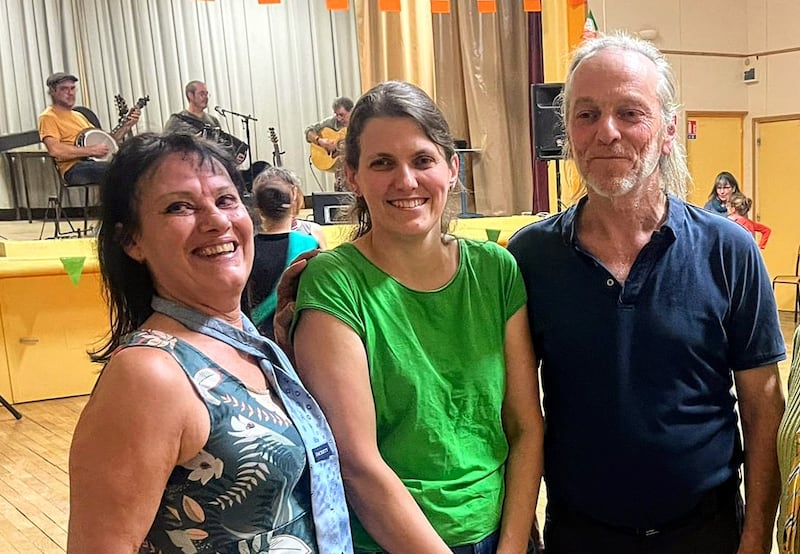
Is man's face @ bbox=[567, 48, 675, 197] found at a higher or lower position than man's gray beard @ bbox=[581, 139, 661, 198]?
higher

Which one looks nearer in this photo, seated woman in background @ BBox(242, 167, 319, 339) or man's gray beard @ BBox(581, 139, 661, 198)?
man's gray beard @ BBox(581, 139, 661, 198)

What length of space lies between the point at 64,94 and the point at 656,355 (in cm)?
659

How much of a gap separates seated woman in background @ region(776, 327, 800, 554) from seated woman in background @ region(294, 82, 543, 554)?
0.40 meters

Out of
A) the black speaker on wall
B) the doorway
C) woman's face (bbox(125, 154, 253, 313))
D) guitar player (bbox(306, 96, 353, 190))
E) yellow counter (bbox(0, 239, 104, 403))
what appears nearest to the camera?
woman's face (bbox(125, 154, 253, 313))

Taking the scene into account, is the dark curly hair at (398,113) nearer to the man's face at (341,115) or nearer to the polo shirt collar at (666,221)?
the polo shirt collar at (666,221)

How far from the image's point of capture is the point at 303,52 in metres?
9.41

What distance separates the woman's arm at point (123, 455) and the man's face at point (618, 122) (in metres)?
0.85

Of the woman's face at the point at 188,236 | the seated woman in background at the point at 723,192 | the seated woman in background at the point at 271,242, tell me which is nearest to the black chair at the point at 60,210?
the seated woman in background at the point at 271,242

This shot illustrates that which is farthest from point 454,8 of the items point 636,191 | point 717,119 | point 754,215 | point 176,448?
point 176,448

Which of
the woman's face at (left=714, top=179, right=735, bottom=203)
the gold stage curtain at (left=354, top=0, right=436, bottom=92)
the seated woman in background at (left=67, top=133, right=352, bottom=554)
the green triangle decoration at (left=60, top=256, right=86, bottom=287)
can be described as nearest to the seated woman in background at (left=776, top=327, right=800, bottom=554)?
the seated woman in background at (left=67, top=133, right=352, bottom=554)

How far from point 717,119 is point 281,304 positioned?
8280 mm

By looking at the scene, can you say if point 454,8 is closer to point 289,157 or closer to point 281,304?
point 289,157

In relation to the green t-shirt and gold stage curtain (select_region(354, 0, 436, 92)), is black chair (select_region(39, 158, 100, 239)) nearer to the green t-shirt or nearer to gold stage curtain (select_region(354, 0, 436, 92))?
gold stage curtain (select_region(354, 0, 436, 92))

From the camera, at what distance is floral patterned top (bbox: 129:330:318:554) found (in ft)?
3.33
